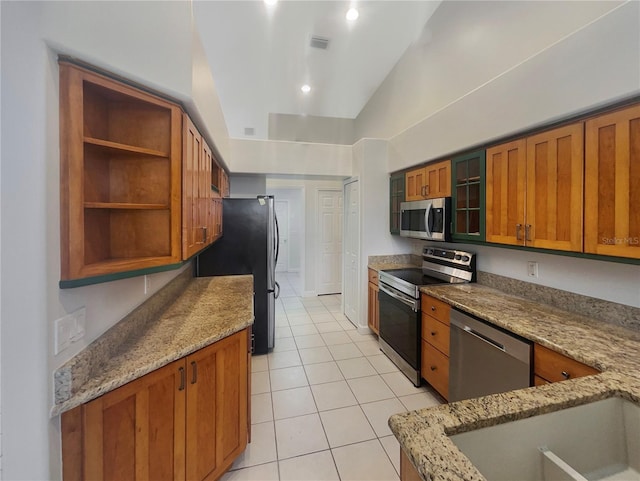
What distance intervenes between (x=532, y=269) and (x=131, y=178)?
110 inches

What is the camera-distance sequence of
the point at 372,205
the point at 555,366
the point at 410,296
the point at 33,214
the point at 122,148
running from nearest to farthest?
the point at 33,214, the point at 122,148, the point at 555,366, the point at 410,296, the point at 372,205

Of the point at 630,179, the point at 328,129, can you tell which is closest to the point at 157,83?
the point at 630,179

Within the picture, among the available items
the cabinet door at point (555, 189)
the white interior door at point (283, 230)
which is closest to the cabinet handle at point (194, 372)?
the cabinet door at point (555, 189)

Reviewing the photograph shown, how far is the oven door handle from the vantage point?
2.56m

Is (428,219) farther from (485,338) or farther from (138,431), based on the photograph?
(138,431)

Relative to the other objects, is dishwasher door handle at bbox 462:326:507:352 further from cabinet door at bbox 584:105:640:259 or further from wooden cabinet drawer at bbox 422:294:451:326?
cabinet door at bbox 584:105:640:259

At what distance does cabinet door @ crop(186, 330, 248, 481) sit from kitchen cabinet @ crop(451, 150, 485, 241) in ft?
6.80

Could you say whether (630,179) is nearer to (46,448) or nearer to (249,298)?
(249,298)

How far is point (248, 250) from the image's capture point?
3.13m

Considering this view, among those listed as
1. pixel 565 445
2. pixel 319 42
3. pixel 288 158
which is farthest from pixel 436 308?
pixel 319 42

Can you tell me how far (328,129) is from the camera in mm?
5871

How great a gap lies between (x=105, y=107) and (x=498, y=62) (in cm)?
307

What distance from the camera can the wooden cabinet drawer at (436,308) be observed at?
220 centimetres

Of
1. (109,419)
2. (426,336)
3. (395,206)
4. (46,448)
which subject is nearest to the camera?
(46,448)
